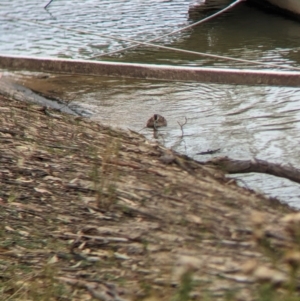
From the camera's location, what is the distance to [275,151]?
5738 millimetres

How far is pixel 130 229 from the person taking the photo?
3475mm

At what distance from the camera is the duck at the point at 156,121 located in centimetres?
642

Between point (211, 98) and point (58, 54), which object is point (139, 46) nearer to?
point (58, 54)

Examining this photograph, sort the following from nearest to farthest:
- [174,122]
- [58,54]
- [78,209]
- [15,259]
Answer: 1. [15,259]
2. [78,209]
3. [174,122]
4. [58,54]

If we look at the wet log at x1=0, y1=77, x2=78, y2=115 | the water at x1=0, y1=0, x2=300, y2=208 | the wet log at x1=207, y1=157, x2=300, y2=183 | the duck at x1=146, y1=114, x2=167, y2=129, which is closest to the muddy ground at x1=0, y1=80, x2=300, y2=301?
the wet log at x1=207, y1=157, x2=300, y2=183

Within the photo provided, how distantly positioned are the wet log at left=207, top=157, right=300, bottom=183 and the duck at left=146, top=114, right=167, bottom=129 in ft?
6.04

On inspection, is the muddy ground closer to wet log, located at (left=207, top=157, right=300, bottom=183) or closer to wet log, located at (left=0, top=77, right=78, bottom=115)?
wet log, located at (left=207, top=157, right=300, bottom=183)

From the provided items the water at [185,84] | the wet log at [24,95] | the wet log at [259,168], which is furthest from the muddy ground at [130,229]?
the wet log at [24,95]

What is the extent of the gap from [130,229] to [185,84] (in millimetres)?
4535

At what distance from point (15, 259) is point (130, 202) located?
766 millimetres

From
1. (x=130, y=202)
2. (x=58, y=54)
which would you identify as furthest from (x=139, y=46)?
(x=130, y=202)

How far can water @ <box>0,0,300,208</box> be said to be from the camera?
6.02 metres

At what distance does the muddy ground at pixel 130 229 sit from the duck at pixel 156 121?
1328mm

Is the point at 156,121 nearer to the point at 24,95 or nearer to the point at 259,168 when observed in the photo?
the point at 24,95
